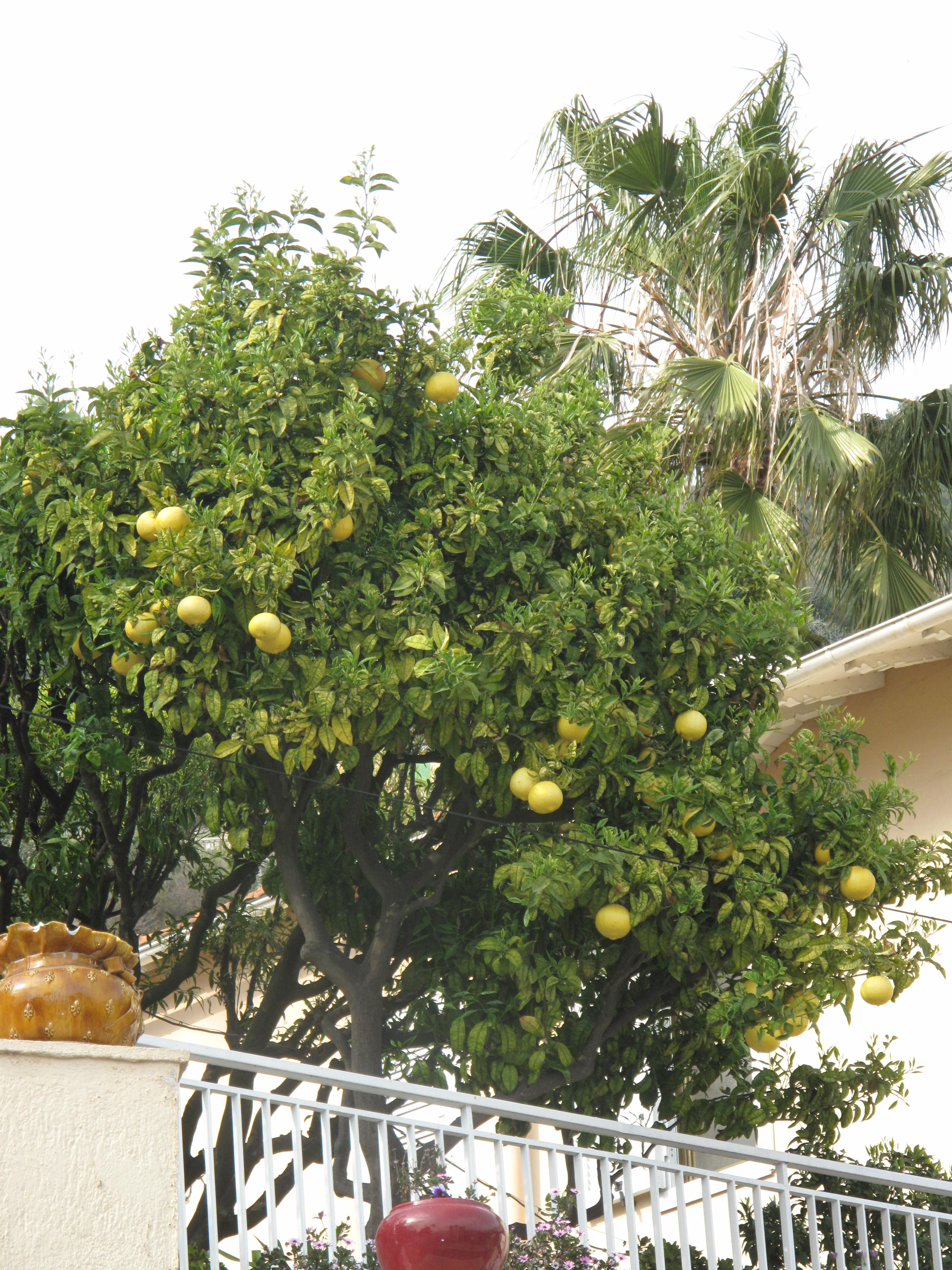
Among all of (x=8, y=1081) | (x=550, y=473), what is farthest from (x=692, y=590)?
(x=8, y=1081)

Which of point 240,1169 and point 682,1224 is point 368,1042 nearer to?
point 240,1169

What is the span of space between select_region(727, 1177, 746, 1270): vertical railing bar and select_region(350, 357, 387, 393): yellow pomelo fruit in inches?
115

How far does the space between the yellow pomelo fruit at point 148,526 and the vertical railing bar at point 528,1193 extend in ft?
7.34

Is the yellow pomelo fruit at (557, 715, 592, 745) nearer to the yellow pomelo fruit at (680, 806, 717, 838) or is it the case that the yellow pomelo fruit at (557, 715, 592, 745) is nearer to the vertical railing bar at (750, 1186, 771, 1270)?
the yellow pomelo fruit at (680, 806, 717, 838)

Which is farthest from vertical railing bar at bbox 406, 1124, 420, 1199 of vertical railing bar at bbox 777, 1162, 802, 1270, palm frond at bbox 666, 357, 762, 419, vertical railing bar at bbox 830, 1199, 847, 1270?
palm frond at bbox 666, 357, 762, 419

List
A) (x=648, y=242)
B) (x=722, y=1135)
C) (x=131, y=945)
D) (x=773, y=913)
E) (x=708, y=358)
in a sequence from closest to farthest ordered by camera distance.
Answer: (x=773, y=913)
(x=722, y=1135)
(x=131, y=945)
(x=708, y=358)
(x=648, y=242)

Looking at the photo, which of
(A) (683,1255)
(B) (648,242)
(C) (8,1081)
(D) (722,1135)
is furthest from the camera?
(B) (648,242)

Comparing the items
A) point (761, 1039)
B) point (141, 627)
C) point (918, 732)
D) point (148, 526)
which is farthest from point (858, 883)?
point (918, 732)

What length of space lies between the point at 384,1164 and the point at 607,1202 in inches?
33.1

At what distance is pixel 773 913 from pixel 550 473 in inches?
69.1

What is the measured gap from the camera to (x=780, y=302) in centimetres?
869

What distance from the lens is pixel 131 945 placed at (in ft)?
17.6

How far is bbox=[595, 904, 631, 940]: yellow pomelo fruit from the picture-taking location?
4137mm

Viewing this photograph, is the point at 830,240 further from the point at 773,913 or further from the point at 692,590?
the point at 773,913
